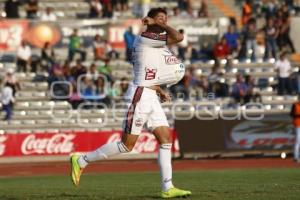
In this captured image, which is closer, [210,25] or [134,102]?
[134,102]

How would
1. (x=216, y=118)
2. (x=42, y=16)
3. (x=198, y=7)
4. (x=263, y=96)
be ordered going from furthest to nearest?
(x=198, y=7) → (x=42, y=16) → (x=263, y=96) → (x=216, y=118)

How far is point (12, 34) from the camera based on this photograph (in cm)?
3216

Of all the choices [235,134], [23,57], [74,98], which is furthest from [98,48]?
[235,134]

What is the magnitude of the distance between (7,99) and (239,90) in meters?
7.13

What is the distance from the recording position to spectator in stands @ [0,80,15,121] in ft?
96.3

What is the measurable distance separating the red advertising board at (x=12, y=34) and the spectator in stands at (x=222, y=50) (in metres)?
6.38

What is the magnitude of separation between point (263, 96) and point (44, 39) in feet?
24.8

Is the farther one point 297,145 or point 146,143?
point 146,143

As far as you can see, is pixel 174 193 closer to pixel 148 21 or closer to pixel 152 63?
pixel 152 63

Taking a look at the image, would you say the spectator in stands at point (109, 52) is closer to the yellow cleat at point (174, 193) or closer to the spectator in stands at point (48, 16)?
the spectator in stands at point (48, 16)

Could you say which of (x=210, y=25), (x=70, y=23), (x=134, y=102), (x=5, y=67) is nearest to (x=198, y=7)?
(x=210, y=25)

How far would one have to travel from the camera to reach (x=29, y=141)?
95.7 feet

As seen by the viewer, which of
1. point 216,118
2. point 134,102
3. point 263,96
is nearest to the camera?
point 134,102

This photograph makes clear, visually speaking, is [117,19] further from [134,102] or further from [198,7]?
[134,102]
